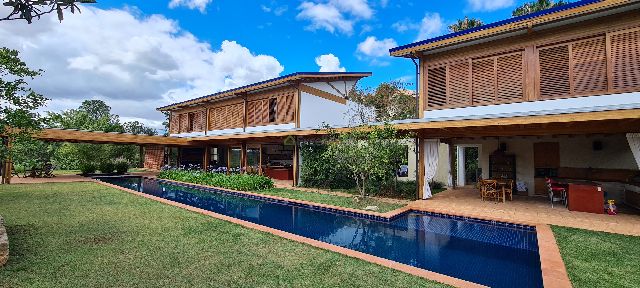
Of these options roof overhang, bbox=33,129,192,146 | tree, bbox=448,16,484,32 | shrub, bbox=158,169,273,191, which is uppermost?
tree, bbox=448,16,484,32

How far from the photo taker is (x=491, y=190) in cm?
1123

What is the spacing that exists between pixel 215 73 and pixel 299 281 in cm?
2937

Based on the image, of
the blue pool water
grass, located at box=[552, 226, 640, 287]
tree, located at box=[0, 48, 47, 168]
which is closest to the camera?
grass, located at box=[552, 226, 640, 287]

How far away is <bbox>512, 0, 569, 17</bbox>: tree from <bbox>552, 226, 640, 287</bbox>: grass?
17.7 m

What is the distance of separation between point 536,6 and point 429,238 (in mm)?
21156

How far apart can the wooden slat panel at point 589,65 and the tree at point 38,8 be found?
11.7 m

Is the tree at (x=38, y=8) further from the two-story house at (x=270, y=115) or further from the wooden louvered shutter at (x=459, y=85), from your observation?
the two-story house at (x=270, y=115)

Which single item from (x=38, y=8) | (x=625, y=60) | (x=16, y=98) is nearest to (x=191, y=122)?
(x=16, y=98)

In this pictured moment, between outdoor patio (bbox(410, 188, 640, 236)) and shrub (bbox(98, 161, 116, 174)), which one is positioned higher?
shrub (bbox(98, 161, 116, 174))

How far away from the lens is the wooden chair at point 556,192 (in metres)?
10.0

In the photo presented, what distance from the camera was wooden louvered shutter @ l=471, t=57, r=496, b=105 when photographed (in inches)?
416

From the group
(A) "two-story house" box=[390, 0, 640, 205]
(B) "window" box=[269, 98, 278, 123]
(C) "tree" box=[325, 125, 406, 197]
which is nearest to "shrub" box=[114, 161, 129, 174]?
(B) "window" box=[269, 98, 278, 123]

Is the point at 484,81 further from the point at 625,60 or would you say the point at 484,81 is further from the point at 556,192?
the point at 556,192

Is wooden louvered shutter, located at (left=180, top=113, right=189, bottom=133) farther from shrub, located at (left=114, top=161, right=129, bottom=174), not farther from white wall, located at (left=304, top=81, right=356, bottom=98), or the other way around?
white wall, located at (left=304, top=81, right=356, bottom=98)
